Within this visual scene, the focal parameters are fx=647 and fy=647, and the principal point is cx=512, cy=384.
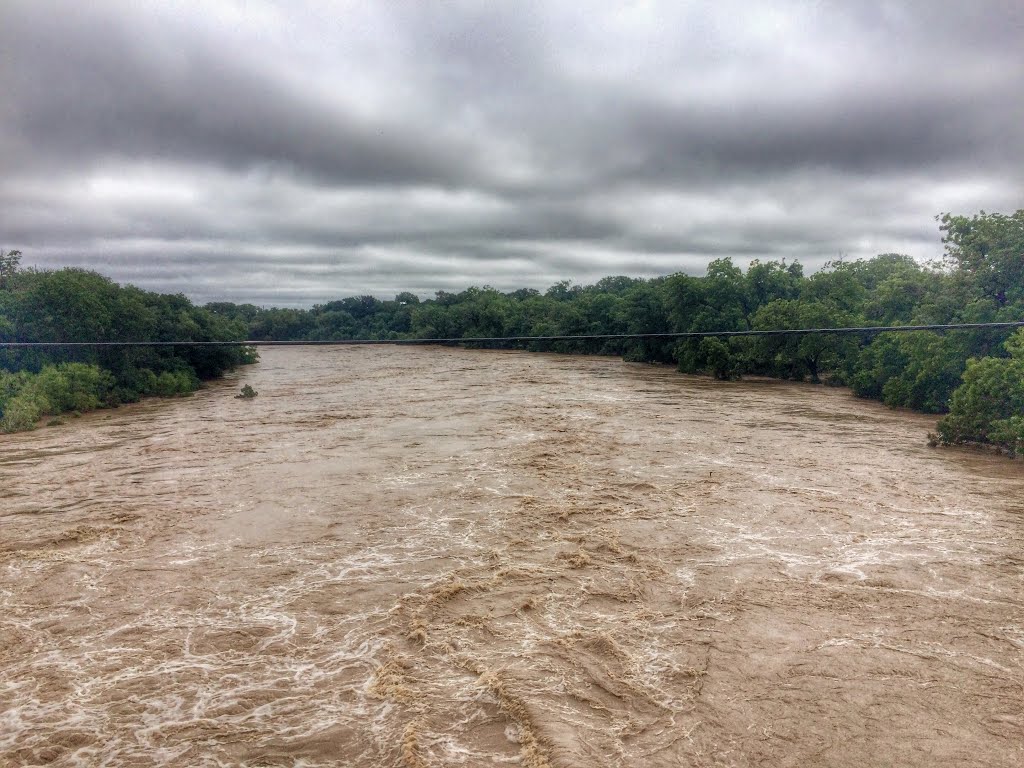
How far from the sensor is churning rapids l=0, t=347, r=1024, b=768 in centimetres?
577

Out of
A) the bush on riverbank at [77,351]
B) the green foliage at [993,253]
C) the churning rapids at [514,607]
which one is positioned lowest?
the churning rapids at [514,607]

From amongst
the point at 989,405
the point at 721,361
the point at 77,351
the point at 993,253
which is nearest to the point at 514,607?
the point at 989,405

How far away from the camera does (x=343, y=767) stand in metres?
5.44

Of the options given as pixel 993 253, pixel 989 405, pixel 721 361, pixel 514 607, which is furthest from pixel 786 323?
pixel 514 607

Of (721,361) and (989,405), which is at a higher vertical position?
(721,361)

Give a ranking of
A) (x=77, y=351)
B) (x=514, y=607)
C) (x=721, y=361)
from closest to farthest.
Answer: (x=514, y=607)
(x=77, y=351)
(x=721, y=361)

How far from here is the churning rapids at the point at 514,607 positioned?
5.77 meters

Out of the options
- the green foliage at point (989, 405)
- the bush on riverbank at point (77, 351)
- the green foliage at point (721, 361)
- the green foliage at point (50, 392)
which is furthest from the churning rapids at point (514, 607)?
the green foliage at point (721, 361)

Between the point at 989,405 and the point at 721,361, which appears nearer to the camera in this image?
the point at 989,405

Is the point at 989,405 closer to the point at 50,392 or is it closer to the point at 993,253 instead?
the point at 993,253

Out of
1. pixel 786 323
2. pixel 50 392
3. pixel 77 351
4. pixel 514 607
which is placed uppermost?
pixel 786 323

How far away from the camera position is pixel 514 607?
26.7 feet

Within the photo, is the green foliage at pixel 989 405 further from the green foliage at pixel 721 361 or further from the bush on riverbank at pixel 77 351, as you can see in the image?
the bush on riverbank at pixel 77 351

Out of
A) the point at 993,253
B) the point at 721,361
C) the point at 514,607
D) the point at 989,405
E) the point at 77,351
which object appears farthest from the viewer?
the point at 721,361
